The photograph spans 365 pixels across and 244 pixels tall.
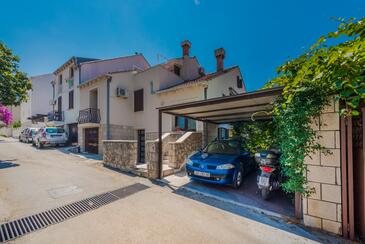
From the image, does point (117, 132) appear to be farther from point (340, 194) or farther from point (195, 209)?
point (340, 194)

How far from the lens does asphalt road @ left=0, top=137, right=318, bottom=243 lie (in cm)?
285

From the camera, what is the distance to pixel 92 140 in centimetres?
1309

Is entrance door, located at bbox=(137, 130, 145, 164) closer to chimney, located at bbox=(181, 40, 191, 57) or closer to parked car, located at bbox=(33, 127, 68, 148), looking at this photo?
parked car, located at bbox=(33, 127, 68, 148)

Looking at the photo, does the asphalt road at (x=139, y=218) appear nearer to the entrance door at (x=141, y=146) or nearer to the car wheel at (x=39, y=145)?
the entrance door at (x=141, y=146)

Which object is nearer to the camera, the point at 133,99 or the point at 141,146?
the point at 141,146

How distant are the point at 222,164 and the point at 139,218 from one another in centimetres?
270

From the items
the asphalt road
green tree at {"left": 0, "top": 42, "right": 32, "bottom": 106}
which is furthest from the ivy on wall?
green tree at {"left": 0, "top": 42, "right": 32, "bottom": 106}

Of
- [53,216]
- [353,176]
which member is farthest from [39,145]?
[353,176]

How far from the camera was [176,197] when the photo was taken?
4.68 meters

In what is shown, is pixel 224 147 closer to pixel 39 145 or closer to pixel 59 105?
pixel 39 145

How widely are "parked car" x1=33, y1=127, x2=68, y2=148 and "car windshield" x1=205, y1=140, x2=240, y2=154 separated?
14.3 meters

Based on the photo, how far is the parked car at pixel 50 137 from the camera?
46.3 ft

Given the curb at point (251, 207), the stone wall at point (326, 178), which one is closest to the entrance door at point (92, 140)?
the curb at point (251, 207)

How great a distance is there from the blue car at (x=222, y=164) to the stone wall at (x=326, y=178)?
2047 mm
